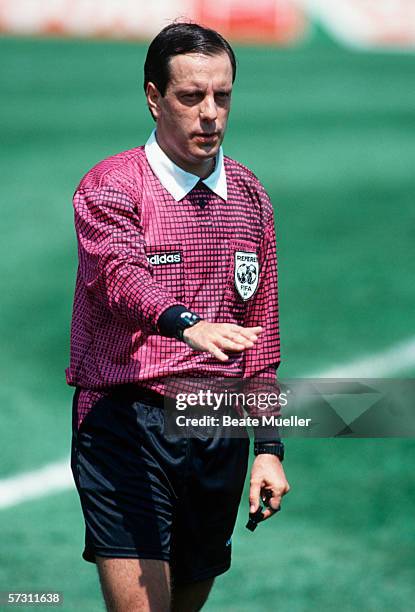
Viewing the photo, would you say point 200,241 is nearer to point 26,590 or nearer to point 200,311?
point 200,311

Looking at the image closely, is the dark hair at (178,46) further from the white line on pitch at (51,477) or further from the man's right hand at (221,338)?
the white line on pitch at (51,477)

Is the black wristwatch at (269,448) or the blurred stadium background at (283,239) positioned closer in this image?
the black wristwatch at (269,448)

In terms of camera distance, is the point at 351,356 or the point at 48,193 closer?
the point at 351,356

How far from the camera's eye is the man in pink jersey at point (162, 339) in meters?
4.03

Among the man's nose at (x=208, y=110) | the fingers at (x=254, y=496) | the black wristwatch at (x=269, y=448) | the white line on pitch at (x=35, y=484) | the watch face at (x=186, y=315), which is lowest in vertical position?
the white line on pitch at (x=35, y=484)

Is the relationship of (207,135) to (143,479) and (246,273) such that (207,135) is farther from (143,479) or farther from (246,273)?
(143,479)

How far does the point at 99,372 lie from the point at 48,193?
Answer: 25.2 ft

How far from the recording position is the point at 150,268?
158 inches

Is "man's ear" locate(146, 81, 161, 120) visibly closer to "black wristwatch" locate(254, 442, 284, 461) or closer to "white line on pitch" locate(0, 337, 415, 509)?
"black wristwatch" locate(254, 442, 284, 461)

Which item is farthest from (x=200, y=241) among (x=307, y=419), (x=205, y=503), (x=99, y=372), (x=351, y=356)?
(x=351, y=356)

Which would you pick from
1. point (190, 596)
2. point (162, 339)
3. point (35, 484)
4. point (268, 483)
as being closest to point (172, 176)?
point (162, 339)

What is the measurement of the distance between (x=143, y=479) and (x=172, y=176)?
968 mm

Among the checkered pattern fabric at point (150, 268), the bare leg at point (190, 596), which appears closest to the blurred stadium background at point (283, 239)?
the bare leg at point (190, 596)

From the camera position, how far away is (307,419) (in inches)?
200
